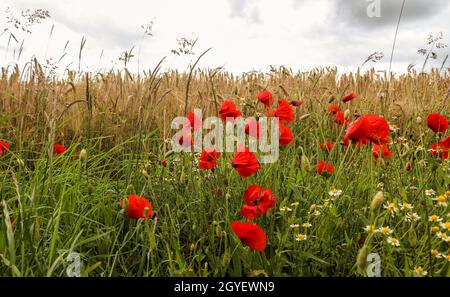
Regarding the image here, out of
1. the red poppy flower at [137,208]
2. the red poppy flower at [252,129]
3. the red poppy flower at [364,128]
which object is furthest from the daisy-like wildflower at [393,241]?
the red poppy flower at [137,208]

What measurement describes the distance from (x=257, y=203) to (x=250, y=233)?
0.22m

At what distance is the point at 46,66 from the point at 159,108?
47.2 inches

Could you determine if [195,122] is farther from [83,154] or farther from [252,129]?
[83,154]

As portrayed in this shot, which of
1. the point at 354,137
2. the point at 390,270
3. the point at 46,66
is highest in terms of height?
the point at 46,66

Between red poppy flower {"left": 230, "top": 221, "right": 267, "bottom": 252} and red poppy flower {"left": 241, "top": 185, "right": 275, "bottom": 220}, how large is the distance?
0.11 meters

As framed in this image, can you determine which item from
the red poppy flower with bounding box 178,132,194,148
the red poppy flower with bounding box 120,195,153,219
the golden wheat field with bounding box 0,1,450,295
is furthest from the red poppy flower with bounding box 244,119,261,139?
the red poppy flower with bounding box 120,195,153,219

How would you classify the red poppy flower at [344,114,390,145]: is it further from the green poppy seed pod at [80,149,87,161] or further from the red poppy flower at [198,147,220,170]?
the green poppy seed pod at [80,149,87,161]

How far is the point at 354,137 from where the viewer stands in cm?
179

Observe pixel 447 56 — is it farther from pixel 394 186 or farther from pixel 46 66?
pixel 46 66

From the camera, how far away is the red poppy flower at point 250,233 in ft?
4.73

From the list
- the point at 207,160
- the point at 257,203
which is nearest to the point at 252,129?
the point at 207,160

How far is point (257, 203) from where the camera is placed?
1679mm

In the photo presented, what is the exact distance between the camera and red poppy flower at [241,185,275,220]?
1603mm
